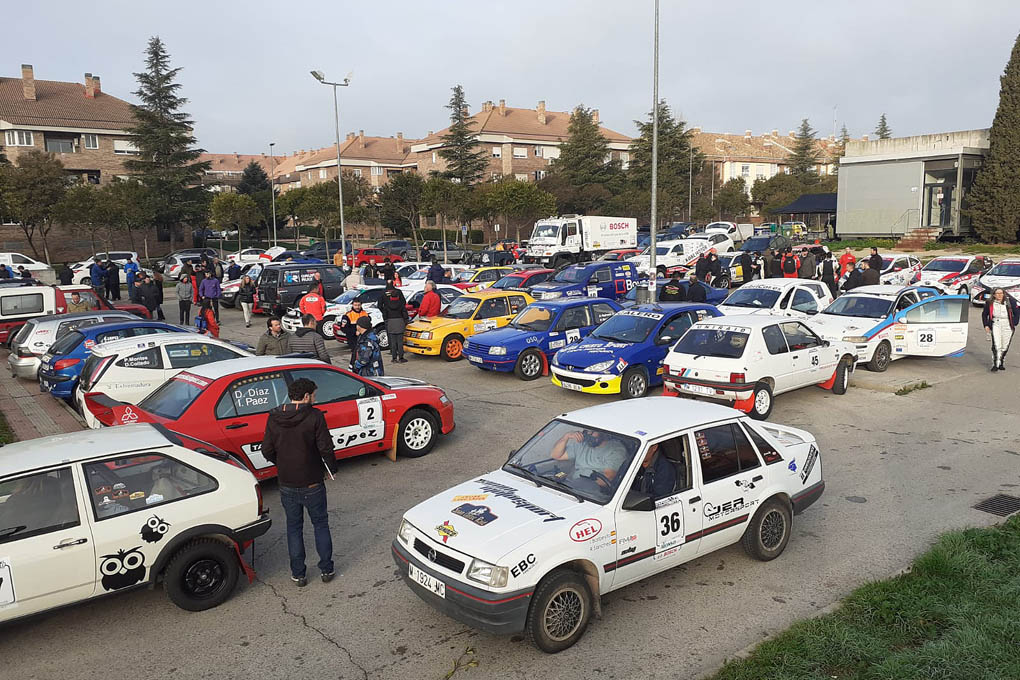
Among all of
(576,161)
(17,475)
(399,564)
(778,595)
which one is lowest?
(778,595)

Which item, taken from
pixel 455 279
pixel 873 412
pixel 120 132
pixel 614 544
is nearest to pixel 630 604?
pixel 614 544

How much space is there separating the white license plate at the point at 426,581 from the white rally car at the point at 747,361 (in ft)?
22.3

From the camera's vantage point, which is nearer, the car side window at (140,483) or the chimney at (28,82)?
the car side window at (140,483)

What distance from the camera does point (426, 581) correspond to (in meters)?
5.25

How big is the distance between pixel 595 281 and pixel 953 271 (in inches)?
510

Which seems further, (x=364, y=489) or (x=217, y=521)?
(x=364, y=489)

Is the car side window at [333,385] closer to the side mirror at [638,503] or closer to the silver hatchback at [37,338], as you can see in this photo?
the side mirror at [638,503]

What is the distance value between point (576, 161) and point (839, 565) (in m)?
63.7

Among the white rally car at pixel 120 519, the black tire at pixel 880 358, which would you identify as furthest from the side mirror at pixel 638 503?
the black tire at pixel 880 358

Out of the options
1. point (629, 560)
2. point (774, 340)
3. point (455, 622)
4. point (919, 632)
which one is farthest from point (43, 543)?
point (774, 340)

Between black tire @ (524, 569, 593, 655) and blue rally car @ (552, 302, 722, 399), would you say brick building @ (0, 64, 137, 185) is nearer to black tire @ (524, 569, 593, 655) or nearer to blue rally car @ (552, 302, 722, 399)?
blue rally car @ (552, 302, 722, 399)

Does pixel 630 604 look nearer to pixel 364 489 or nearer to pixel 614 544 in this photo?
pixel 614 544

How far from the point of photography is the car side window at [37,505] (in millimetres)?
5172

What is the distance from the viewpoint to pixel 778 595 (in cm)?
599
